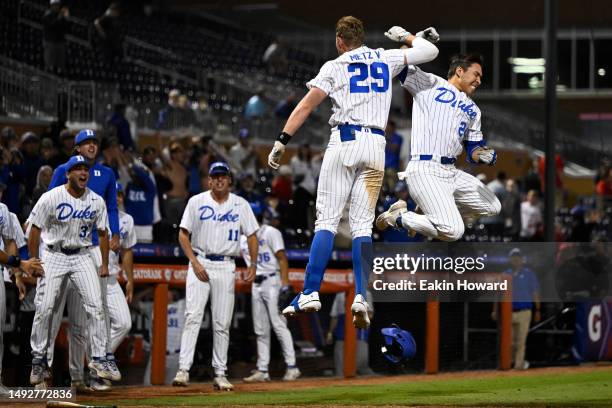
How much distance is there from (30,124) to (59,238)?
24.4ft

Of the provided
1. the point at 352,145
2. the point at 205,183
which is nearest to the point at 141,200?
the point at 205,183

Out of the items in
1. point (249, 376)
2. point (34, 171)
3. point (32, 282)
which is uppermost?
point (34, 171)

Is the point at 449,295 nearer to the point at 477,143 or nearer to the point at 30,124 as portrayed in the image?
the point at 477,143

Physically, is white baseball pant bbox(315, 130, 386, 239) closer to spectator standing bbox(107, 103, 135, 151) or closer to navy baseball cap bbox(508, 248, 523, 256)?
navy baseball cap bbox(508, 248, 523, 256)

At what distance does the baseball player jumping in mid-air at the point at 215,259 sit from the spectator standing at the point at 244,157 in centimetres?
672

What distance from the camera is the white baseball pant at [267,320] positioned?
48.9ft

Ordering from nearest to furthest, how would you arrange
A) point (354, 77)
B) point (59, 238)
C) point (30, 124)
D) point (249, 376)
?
point (354, 77) < point (59, 238) < point (249, 376) < point (30, 124)

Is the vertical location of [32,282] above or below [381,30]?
below

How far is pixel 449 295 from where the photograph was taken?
1112 centimetres

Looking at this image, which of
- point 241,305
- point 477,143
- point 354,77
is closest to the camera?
point 354,77

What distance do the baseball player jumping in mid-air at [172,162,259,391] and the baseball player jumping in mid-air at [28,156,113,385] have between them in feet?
4.43

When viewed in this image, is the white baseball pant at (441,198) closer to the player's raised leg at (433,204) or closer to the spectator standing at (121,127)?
the player's raised leg at (433,204)

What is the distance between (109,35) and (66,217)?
11.7m

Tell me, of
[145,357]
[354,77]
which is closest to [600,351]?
[145,357]
